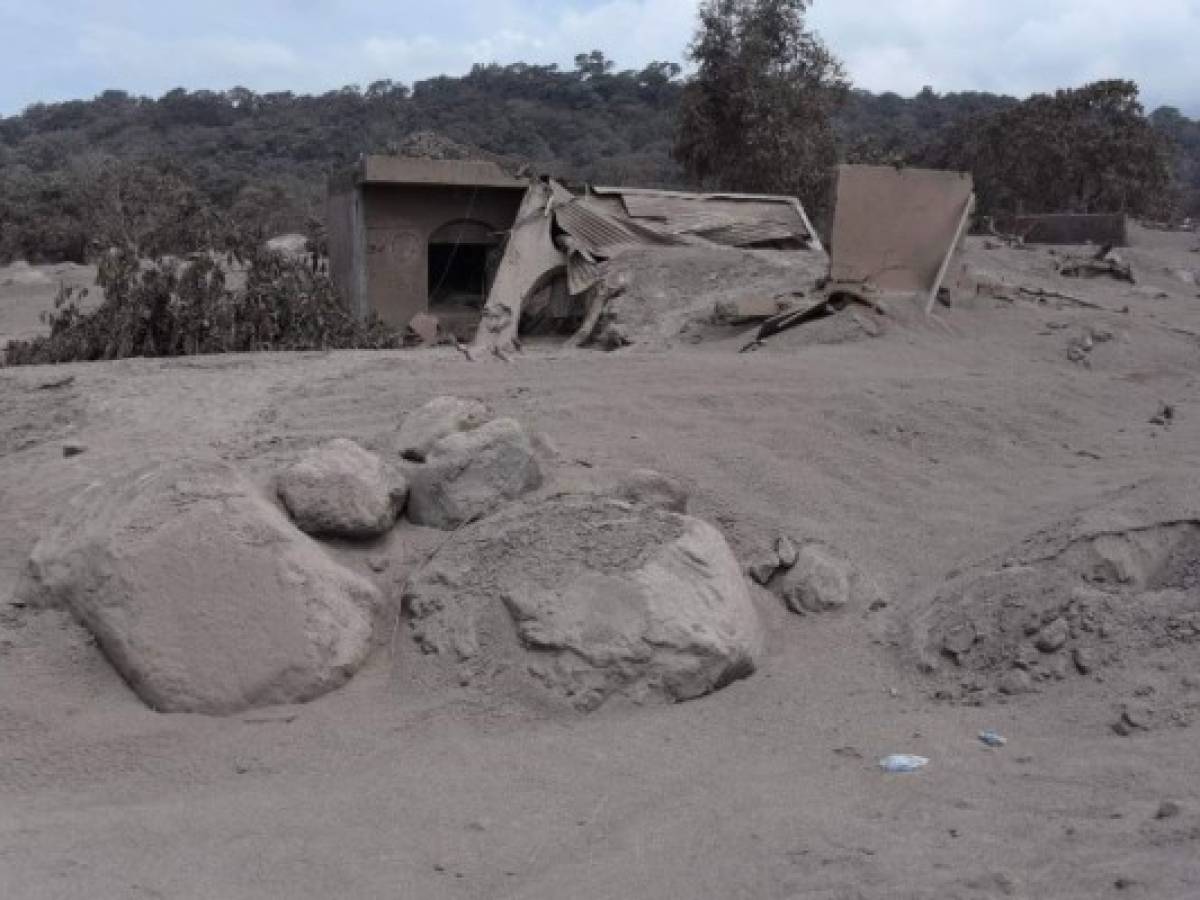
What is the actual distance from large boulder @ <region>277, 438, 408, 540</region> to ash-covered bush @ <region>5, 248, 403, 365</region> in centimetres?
381

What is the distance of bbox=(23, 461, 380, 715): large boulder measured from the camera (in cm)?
351

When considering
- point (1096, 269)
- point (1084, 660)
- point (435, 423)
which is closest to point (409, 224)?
point (435, 423)

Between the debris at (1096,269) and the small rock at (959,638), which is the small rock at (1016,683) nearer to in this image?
the small rock at (959,638)

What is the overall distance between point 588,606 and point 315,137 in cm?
4494

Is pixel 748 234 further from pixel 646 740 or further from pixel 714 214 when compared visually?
pixel 646 740

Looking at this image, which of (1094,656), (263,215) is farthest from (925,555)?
(263,215)

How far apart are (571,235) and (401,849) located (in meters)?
7.67

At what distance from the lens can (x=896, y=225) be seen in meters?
8.95

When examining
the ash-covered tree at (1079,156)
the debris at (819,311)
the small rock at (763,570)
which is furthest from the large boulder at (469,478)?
the ash-covered tree at (1079,156)

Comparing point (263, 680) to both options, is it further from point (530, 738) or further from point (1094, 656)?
point (1094, 656)

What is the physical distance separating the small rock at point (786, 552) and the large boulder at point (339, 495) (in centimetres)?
Answer: 138

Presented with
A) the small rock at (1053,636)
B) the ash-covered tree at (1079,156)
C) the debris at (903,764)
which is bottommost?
the debris at (903,764)

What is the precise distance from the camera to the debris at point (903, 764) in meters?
3.04

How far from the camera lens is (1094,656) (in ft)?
11.5
